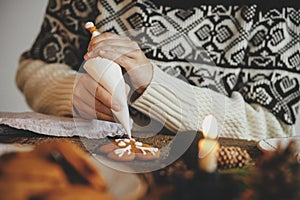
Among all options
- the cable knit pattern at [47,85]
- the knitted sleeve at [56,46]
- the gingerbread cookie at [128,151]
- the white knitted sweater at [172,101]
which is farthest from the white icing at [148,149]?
the knitted sleeve at [56,46]

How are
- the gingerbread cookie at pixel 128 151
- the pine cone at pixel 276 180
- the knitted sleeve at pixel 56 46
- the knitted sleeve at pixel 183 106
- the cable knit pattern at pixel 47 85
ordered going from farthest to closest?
the knitted sleeve at pixel 56 46 → the cable knit pattern at pixel 47 85 → the knitted sleeve at pixel 183 106 → the gingerbread cookie at pixel 128 151 → the pine cone at pixel 276 180

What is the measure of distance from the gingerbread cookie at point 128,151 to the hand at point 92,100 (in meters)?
0.05

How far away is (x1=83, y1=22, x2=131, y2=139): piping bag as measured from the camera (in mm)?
431

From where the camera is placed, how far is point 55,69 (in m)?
0.79

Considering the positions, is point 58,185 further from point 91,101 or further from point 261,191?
point 91,101

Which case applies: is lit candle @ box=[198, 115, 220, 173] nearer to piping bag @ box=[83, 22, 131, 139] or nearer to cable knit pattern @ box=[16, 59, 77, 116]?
piping bag @ box=[83, 22, 131, 139]

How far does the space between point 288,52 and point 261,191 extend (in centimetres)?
59

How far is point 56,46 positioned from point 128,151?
48 cm

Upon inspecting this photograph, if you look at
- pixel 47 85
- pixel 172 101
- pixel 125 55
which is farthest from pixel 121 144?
pixel 47 85

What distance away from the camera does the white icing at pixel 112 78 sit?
43 centimetres

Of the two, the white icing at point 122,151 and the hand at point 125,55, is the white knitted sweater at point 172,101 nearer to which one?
the hand at point 125,55

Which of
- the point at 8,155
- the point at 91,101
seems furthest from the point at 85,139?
the point at 8,155

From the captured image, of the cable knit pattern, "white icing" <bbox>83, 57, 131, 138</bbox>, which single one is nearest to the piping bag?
"white icing" <bbox>83, 57, 131, 138</bbox>

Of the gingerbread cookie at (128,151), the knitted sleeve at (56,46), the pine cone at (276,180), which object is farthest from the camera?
the knitted sleeve at (56,46)
